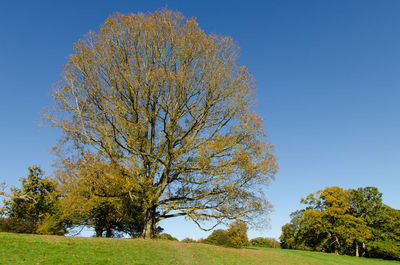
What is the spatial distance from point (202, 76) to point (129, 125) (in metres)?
6.47

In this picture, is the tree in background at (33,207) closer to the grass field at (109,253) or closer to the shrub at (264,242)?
the grass field at (109,253)

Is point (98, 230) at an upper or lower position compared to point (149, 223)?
lower

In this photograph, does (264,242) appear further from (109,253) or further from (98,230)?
(109,253)

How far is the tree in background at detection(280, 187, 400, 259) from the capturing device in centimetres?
3994

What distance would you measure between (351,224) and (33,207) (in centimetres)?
4717

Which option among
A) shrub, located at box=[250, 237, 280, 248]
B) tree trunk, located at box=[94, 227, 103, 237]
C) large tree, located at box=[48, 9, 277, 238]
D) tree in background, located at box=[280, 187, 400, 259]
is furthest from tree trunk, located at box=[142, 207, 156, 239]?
shrub, located at box=[250, 237, 280, 248]

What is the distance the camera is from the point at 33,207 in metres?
31.5

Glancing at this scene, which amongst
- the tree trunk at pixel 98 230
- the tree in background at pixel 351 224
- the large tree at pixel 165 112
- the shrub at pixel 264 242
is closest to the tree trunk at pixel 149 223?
the large tree at pixel 165 112

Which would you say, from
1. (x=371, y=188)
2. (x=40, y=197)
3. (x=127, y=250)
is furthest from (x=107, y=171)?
(x=371, y=188)

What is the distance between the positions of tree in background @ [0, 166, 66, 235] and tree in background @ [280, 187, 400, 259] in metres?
39.1

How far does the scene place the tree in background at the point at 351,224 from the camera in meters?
39.9

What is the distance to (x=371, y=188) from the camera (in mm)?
46062

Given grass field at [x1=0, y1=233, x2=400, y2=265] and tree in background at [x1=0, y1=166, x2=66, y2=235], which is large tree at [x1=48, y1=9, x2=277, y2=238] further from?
tree in background at [x1=0, y1=166, x2=66, y2=235]

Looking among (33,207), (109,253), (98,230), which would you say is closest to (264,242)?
(98,230)
